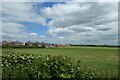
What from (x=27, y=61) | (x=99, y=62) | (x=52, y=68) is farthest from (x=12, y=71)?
(x=99, y=62)

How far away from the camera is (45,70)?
7145mm

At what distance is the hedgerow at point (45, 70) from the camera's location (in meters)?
7.04

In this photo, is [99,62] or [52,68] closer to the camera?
[52,68]

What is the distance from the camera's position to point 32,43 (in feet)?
30.6

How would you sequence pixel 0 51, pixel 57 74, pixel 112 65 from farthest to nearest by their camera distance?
pixel 112 65, pixel 0 51, pixel 57 74

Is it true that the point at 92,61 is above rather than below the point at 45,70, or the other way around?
above

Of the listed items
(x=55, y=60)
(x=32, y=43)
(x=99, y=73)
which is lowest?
(x=99, y=73)

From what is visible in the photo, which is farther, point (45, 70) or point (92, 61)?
point (92, 61)

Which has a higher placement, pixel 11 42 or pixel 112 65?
pixel 11 42

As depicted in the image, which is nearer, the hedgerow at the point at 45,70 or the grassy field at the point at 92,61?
the hedgerow at the point at 45,70

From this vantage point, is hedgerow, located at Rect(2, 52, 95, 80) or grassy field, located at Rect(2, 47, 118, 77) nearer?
hedgerow, located at Rect(2, 52, 95, 80)

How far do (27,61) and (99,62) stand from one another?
10.8 ft

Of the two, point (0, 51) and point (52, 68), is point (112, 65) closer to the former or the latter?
point (52, 68)

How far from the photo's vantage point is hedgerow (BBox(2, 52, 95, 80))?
23.1 feet
